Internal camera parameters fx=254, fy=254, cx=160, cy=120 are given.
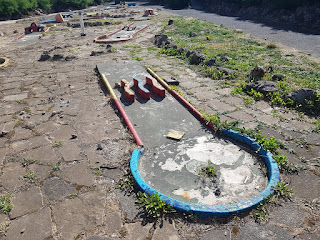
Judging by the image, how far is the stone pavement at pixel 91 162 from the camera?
9.43 feet

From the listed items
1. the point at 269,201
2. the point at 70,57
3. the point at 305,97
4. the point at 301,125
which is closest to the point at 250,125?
the point at 301,125

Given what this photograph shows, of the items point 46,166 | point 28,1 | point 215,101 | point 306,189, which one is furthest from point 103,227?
point 28,1

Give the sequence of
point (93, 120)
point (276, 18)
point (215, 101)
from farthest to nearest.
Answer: point (276, 18) → point (215, 101) → point (93, 120)

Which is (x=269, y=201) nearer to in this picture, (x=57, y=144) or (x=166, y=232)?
(x=166, y=232)

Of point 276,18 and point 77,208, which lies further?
point 276,18

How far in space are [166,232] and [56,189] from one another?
5.41 feet

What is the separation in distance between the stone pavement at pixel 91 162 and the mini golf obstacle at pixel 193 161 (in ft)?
0.66

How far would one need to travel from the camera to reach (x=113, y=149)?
4.32 m

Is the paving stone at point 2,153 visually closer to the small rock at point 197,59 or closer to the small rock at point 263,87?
the small rock at point 263,87

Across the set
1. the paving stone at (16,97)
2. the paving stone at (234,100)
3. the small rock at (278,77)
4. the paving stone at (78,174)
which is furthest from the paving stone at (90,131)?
the small rock at (278,77)

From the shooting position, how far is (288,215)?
3.00 m

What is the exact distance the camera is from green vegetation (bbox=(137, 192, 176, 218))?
3.03 m

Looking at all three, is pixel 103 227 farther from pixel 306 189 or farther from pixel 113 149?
pixel 306 189

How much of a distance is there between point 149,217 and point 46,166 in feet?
6.26
